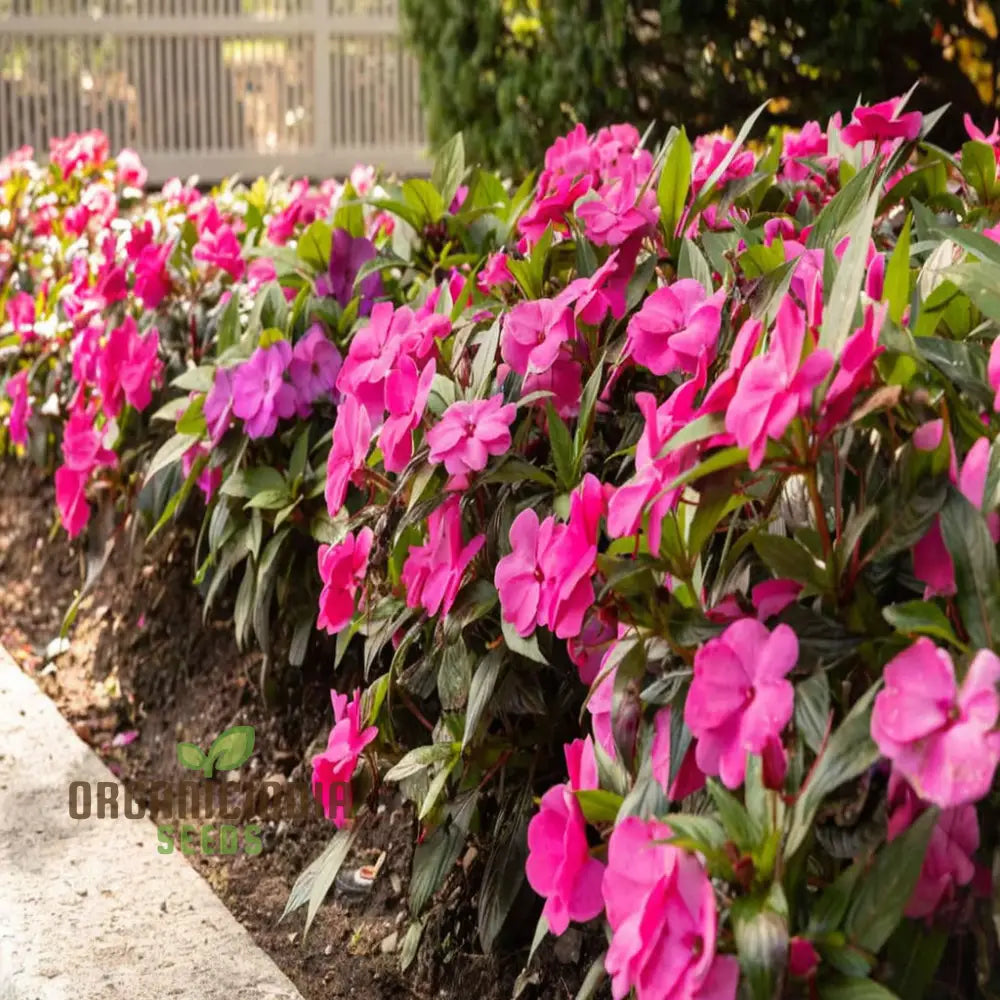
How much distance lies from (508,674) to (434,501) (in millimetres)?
207

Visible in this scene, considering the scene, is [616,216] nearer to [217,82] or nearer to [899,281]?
[899,281]

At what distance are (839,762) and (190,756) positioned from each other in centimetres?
169

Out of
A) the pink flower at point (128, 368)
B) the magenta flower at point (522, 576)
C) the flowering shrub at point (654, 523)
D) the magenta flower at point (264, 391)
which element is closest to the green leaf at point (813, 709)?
the flowering shrub at point (654, 523)

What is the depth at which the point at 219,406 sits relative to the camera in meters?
2.30

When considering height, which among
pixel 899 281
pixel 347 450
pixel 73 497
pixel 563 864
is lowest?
pixel 73 497

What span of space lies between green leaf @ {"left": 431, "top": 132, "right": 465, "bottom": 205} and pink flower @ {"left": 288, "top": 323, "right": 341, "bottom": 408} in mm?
340

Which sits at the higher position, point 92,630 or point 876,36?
point 876,36

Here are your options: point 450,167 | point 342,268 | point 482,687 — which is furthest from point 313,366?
point 482,687

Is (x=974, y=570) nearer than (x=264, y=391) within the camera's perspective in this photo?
Yes

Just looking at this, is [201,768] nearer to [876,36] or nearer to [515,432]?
[515,432]

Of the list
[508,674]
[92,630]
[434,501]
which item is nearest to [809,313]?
[434,501]

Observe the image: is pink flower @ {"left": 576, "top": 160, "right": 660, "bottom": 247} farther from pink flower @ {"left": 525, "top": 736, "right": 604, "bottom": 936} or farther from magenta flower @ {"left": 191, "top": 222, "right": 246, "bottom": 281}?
magenta flower @ {"left": 191, "top": 222, "right": 246, "bottom": 281}

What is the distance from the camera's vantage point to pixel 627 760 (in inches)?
47.3

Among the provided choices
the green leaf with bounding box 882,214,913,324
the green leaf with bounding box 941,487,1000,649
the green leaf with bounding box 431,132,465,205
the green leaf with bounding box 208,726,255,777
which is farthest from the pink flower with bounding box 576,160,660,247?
the green leaf with bounding box 208,726,255,777
